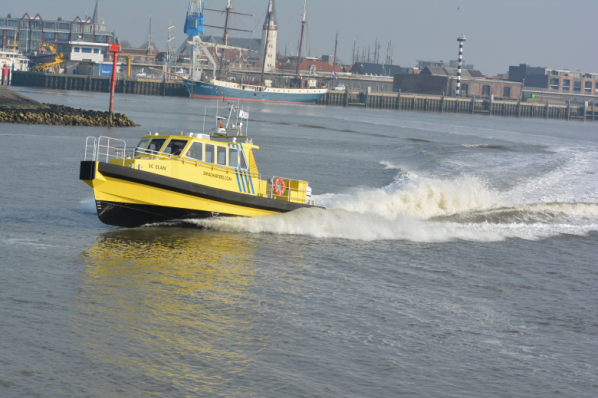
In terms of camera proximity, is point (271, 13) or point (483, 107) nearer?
point (483, 107)

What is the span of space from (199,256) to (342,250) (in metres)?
3.37

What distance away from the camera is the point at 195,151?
48.0 ft

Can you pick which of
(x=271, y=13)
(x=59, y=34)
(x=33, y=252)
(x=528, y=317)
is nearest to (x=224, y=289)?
(x=33, y=252)

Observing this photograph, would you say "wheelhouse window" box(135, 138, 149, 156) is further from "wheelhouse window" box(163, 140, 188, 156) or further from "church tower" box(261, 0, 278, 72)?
"church tower" box(261, 0, 278, 72)

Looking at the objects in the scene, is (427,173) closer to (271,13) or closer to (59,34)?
(271,13)

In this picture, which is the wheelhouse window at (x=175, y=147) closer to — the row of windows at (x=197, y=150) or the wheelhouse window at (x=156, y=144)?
the row of windows at (x=197, y=150)

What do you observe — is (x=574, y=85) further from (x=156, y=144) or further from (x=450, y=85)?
(x=156, y=144)

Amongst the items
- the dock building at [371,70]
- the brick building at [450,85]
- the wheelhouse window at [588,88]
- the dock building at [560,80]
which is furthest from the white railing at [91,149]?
the wheelhouse window at [588,88]

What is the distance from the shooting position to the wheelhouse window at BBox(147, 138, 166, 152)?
14492mm

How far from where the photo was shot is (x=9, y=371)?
7.34 metres

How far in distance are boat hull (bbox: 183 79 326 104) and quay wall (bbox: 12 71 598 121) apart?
287 centimetres

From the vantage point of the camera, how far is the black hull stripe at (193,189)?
13.5 meters

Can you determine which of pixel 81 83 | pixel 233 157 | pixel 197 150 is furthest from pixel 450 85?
pixel 197 150

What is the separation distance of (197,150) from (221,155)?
0.65 m
